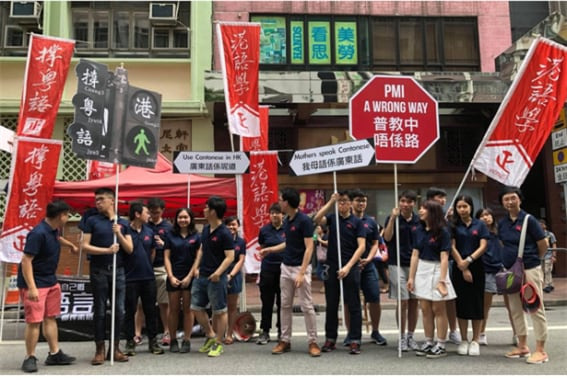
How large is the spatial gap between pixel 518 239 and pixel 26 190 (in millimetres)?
6647

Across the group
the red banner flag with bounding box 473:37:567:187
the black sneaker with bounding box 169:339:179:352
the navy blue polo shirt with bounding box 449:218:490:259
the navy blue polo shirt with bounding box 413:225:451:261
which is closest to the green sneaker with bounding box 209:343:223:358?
the black sneaker with bounding box 169:339:179:352

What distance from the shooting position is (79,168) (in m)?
13.7

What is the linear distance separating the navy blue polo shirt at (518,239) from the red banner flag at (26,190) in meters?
6.30

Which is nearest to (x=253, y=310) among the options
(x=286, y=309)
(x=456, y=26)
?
(x=286, y=309)

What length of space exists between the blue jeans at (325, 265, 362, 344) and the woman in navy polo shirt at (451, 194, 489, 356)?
1158 millimetres

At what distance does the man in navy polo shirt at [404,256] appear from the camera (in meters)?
5.97

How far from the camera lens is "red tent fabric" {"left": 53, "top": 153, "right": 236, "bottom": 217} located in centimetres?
838

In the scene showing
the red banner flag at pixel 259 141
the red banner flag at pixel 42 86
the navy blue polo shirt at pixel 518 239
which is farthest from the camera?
the red banner flag at pixel 259 141

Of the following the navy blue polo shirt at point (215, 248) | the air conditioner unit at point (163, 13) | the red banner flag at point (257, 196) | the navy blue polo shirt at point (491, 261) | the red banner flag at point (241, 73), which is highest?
the air conditioner unit at point (163, 13)

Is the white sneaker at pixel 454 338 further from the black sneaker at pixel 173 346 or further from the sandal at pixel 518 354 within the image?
the black sneaker at pixel 173 346

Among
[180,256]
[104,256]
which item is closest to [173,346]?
[180,256]

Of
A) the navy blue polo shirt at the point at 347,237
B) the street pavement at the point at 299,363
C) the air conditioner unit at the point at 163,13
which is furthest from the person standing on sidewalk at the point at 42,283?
the air conditioner unit at the point at 163,13

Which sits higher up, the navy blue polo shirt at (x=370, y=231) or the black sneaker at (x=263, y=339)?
the navy blue polo shirt at (x=370, y=231)

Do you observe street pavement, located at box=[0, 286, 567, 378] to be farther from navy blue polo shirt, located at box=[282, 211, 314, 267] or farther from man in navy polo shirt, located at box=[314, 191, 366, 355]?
navy blue polo shirt, located at box=[282, 211, 314, 267]
